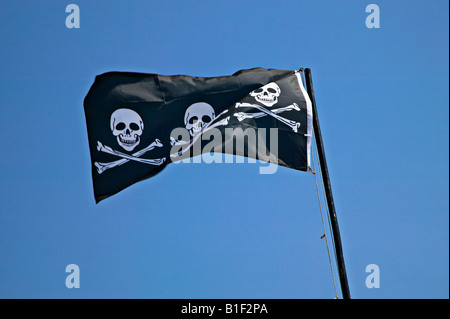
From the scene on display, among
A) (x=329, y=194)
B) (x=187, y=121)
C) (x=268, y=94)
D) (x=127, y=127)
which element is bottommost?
(x=329, y=194)

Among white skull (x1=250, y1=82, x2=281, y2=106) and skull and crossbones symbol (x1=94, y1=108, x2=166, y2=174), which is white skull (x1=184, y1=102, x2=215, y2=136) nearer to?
skull and crossbones symbol (x1=94, y1=108, x2=166, y2=174)

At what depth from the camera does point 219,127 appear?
21.1m

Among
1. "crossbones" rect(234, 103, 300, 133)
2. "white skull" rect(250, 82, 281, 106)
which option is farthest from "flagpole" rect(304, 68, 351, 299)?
"white skull" rect(250, 82, 281, 106)

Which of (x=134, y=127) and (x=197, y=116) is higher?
(x=197, y=116)

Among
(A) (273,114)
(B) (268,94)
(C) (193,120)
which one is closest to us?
(A) (273,114)

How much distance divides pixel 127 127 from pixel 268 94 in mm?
3855

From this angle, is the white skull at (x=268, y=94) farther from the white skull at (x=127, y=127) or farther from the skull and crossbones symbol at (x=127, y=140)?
the white skull at (x=127, y=127)

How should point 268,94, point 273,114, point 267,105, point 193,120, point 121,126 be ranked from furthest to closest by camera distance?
point 193,120
point 121,126
point 268,94
point 267,105
point 273,114

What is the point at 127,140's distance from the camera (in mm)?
21047

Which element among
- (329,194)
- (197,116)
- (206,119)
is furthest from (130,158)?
(329,194)

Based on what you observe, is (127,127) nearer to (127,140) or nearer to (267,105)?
(127,140)
